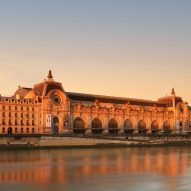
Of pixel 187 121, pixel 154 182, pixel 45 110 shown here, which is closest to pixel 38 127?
pixel 45 110

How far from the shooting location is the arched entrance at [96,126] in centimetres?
14004

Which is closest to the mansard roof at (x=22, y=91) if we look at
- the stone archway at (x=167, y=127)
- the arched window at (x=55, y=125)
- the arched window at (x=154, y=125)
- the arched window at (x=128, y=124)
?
the arched window at (x=55, y=125)

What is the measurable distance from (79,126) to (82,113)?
4.67 metres

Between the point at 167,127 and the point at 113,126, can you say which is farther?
the point at 167,127

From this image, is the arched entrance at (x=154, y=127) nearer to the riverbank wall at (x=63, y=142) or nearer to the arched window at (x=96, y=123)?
the arched window at (x=96, y=123)

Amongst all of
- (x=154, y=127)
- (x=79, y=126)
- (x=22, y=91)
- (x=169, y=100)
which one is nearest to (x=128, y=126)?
(x=154, y=127)

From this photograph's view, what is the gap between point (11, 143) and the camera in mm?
99688

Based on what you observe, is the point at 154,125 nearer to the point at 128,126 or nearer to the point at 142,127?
the point at 142,127

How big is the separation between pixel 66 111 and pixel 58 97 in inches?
210

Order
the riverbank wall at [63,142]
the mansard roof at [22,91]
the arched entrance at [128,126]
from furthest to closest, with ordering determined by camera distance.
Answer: the arched entrance at [128,126] < the mansard roof at [22,91] < the riverbank wall at [63,142]

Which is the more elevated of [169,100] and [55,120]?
[169,100]

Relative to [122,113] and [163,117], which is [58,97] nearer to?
[122,113]

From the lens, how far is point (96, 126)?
14100cm

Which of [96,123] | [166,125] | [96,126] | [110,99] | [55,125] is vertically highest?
[110,99]
